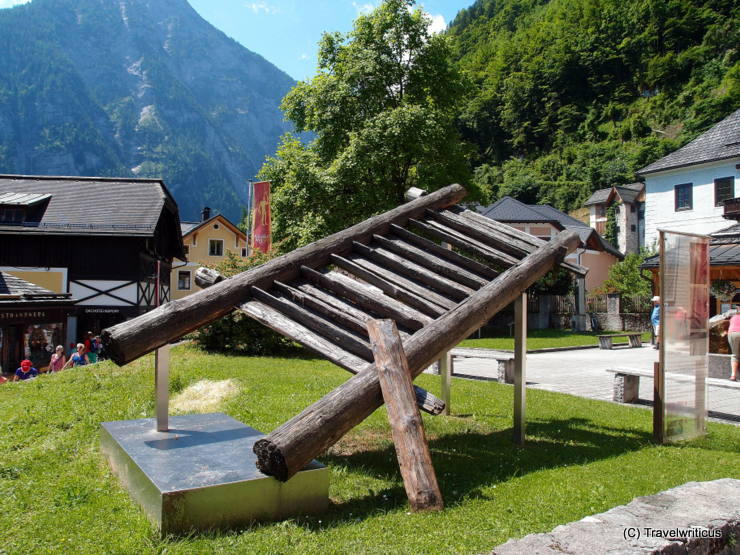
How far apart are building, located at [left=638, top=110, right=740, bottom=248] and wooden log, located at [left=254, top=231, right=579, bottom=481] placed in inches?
1098

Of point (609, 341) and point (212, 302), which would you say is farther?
point (609, 341)

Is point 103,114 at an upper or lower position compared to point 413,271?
upper

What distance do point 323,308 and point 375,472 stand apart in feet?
5.10

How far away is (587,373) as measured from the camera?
15.2 meters

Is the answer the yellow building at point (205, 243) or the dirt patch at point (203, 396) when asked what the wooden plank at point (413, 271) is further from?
the yellow building at point (205, 243)

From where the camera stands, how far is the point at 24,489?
4.71 meters

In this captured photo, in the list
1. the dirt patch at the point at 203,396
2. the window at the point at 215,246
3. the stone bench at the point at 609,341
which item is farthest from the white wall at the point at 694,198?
the window at the point at 215,246

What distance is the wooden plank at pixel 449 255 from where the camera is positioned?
6.48 metres

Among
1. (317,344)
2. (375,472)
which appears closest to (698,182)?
(375,472)

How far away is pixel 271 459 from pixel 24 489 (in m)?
2.30

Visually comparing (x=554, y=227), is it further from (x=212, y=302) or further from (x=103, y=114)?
(x=103, y=114)

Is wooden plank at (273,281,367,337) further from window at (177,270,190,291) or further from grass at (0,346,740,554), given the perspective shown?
window at (177,270,190,291)

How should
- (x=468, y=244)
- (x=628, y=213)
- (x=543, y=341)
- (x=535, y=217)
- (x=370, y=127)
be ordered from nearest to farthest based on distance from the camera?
1. (x=468, y=244)
2. (x=370, y=127)
3. (x=543, y=341)
4. (x=535, y=217)
5. (x=628, y=213)

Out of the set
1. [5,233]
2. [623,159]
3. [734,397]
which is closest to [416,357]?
[734,397]
